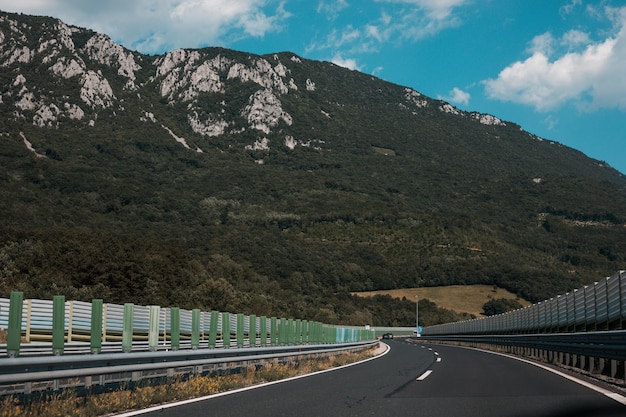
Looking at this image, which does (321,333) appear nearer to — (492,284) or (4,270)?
(4,270)

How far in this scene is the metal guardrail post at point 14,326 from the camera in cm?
941

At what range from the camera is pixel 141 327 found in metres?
17.8

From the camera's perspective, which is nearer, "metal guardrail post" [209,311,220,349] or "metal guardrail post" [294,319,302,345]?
"metal guardrail post" [209,311,220,349]

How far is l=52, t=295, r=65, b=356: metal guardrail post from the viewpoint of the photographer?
33.6 ft

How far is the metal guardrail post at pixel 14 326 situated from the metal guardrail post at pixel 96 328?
1.53 metres

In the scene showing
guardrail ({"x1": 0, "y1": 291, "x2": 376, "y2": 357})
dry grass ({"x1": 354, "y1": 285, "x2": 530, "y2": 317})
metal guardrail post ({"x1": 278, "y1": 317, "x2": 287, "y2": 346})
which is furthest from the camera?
dry grass ({"x1": 354, "y1": 285, "x2": 530, "y2": 317})

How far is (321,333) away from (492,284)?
11713cm

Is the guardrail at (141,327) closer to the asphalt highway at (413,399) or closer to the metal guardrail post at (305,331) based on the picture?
the metal guardrail post at (305,331)

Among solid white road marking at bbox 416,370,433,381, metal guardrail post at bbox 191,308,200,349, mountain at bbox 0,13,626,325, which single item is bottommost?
solid white road marking at bbox 416,370,433,381

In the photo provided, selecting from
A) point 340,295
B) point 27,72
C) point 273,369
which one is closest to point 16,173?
point 27,72

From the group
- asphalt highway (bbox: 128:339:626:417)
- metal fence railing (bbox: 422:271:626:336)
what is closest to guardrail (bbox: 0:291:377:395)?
asphalt highway (bbox: 128:339:626:417)

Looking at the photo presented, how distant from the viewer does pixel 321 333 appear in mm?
32031

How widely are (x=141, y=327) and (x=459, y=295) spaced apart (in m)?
130

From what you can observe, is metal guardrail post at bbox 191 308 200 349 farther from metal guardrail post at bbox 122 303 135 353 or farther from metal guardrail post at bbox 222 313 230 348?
metal guardrail post at bbox 122 303 135 353
